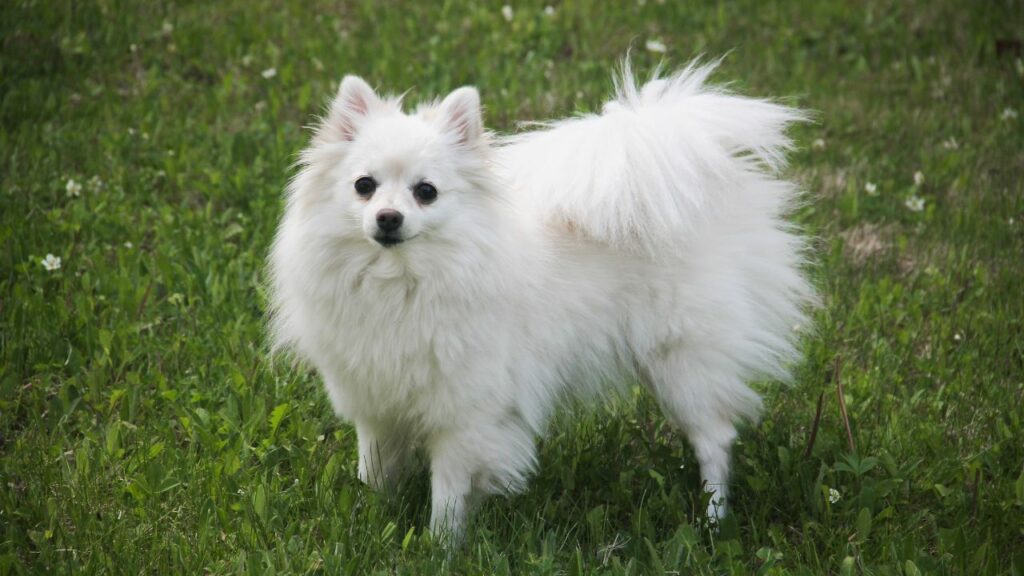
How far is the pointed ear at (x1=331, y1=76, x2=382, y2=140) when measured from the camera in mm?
3418

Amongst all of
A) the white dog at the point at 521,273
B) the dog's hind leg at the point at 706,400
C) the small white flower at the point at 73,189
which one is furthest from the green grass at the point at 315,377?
the white dog at the point at 521,273

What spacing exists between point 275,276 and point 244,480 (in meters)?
0.70

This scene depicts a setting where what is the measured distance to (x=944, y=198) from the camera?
6.14 metres

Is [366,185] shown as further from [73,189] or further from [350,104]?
[73,189]

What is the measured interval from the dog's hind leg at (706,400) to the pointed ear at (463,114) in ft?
3.39

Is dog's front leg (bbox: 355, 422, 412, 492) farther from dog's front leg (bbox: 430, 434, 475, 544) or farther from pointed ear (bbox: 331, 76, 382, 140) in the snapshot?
pointed ear (bbox: 331, 76, 382, 140)

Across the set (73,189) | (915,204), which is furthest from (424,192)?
(915,204)

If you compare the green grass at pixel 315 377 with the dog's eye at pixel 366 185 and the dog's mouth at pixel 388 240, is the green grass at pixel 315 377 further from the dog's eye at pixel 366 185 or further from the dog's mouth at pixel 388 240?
the dog's eye at pixel 366 185

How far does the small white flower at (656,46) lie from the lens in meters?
7.16

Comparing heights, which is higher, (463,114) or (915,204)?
(463,114)

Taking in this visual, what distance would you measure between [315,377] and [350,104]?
1.35 m

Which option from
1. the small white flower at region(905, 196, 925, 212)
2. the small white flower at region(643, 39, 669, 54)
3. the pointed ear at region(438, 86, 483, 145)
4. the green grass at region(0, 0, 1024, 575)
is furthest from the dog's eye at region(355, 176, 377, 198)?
the small white flower at region(643, 39, 669, 54)

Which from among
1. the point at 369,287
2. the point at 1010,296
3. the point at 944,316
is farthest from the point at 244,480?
the point at 1010,296

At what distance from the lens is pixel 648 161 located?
140 inches
